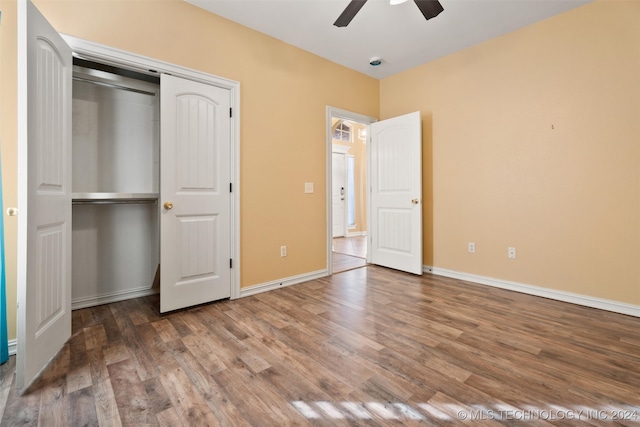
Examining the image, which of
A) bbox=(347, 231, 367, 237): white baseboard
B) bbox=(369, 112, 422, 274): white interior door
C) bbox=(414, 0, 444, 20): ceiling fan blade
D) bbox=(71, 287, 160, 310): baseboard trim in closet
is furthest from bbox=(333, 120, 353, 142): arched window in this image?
bbox=(71, 287, 160, 310): baseboard trim in closet

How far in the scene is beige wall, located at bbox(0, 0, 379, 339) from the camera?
1990 millimetres

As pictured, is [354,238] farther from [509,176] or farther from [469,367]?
[469,367]

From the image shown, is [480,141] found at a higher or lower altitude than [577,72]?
lower

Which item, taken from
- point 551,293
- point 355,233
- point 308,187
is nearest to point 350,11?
point 308,187

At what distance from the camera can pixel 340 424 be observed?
125cm

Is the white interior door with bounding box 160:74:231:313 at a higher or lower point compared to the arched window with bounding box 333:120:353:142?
lower

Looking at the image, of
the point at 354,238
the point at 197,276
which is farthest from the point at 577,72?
the point at 354,238

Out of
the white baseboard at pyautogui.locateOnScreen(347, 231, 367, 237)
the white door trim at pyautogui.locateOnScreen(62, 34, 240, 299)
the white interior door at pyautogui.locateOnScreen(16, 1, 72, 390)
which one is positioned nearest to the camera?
the white interior door at pyautogui.locateOnScreen(16, 1, 72, 390)

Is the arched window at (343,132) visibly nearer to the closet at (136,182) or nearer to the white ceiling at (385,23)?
the white ceiling at (385,23)

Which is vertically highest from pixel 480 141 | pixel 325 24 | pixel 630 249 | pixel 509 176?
pixel 325 24

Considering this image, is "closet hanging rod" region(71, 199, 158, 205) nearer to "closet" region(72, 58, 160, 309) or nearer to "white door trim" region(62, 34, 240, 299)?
"closet" region(72, 58, 160, 309)

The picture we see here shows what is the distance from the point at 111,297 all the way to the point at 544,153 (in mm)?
4422

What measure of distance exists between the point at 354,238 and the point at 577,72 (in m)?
4.99

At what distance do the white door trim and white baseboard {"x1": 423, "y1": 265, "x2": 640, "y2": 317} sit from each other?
8.25 ft
